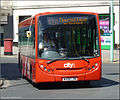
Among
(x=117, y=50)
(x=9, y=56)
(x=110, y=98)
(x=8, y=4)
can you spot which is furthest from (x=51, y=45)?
(x=8, y=4)

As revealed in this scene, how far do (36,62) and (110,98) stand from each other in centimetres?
315

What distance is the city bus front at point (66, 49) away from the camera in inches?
495

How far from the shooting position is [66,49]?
41.9 ft

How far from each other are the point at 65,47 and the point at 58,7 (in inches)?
1161

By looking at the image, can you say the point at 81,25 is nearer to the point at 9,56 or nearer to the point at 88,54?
the point at 88,54

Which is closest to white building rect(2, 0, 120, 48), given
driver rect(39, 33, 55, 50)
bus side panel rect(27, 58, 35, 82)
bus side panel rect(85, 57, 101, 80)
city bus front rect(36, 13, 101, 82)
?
bus side panel rect(27, 58, 35, 82)

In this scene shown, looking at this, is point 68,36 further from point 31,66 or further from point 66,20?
point 31,66

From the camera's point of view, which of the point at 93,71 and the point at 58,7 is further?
the point at 58,7

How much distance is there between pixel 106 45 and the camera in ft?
133

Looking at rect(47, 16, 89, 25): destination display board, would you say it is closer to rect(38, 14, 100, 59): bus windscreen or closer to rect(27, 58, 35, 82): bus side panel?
rect(38, 14, 100, 59): bus windscreen

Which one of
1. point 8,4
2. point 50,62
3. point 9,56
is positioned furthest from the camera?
point 8,4

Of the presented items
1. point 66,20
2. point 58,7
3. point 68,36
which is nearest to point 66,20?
point 66,20

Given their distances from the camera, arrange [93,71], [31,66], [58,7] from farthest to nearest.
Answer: [58,7] < [31,66] < [93,71]

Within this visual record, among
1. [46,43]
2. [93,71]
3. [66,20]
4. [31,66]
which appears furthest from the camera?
[31,66]
